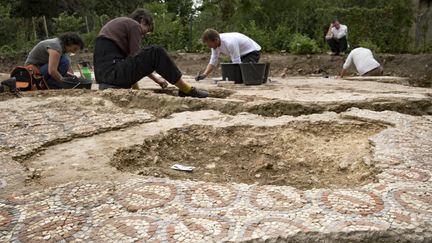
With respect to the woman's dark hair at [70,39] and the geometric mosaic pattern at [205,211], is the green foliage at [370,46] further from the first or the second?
the geometric mosaic pattern at [205,211]

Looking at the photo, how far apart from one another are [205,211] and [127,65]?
9.63 ft

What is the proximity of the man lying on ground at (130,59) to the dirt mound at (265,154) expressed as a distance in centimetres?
132

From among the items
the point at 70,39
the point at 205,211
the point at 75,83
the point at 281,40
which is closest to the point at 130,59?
the point at 70,39

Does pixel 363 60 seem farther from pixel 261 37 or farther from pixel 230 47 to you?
pixel 261 37

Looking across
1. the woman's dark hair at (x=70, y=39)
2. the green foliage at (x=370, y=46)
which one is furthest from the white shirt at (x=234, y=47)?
the green foliage at (x=370, y=46)

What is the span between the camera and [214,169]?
8.43 feet

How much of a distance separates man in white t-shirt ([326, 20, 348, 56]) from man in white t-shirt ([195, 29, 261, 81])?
15.7 feet

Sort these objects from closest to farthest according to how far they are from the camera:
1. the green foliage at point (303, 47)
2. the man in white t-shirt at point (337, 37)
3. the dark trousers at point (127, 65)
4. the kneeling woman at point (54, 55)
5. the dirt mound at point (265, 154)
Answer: the dirt mound at point (265, 154) → the dark trousers at point (127, 65) → the kneeling woman at point (54, 55) → the man in white t-shirt at point (337, 37) → the green foliage at point (303, 47)

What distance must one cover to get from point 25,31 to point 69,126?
17.5m

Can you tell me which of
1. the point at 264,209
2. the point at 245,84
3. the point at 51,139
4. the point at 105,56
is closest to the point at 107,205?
the point at 264,209

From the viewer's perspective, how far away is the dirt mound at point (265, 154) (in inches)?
92.4

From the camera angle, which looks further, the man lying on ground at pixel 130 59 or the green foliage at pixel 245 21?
the green foliage at pixel 245 21

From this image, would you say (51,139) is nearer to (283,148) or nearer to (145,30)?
(283,148)

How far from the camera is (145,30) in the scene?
4.74 meters
